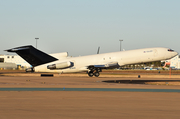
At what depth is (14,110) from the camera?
1219 cm

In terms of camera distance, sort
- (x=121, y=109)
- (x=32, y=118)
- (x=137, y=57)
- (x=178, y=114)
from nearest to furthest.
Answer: (x=32, y=118) < (x=178, y=114) < (x=121, y=109) < (x=137, y=57)

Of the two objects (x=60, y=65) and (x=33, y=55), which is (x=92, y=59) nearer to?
(x=60, y=65)

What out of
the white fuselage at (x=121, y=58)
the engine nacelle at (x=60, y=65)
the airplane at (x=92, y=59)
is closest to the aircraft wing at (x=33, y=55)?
the airplane at (x=92, y=59)

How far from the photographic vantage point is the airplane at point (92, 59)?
4788cm

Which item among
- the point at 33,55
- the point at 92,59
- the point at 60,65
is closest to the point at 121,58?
the point at 92,59

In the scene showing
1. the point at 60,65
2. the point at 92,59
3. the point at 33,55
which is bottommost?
the point at 60,65

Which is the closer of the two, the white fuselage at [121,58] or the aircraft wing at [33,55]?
the aircraft wing at [33,55]

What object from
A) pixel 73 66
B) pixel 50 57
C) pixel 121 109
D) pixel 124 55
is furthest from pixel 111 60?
pixel 121 109

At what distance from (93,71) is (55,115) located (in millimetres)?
38200

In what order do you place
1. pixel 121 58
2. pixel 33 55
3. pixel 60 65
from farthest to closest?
pixel 60 65 < pixel 121 58 < pixel 33 55

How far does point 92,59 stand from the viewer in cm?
4959

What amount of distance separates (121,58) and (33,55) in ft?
52.7

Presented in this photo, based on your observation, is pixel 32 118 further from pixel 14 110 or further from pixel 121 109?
pixel 121 109

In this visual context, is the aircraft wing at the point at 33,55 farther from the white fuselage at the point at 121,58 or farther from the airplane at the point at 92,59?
the white fuselage at the point at 121,58
